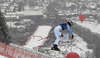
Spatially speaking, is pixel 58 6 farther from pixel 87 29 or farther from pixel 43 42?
pixel 43 42

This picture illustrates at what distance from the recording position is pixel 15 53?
11.6ft

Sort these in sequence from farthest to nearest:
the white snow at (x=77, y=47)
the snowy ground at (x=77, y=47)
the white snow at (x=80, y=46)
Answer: the white snow at (x=80, y=46)
the white snow at (x=77, y=47)
the snowy ground at (x=77, y=47)

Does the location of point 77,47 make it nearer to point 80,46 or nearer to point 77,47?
point 77,47

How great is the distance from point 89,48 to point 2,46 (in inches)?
337

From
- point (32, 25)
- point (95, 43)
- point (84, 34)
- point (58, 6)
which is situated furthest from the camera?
point (58, 6)

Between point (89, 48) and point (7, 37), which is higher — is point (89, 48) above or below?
below

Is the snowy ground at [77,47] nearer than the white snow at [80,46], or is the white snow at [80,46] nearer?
the snowy ground at [77,47]

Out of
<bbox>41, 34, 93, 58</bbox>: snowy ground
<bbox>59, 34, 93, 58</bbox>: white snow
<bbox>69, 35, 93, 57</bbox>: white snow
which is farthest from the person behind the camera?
<bbox>69, 35, 93, 57</bbox>: white snow

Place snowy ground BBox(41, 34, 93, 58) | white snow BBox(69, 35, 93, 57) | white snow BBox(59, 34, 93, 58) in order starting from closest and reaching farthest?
snowy ground BBox(41, 34, 93, 58) < white snow BBox(59, 34, 93, 58) < white snow BBox(69, 35, 93, 57)

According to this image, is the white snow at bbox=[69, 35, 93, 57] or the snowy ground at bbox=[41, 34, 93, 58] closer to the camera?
the snowy ground at bbox=[41, 34, 93, 58]

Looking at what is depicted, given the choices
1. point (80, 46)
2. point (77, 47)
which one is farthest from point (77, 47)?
point (80, 46)

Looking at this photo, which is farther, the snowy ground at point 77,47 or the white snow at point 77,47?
the white snow at point 77,47

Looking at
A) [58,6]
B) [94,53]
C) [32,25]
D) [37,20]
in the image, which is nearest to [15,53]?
[94,53]

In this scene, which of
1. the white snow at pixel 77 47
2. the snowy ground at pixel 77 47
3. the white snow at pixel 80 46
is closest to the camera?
the snowy ground at pixel 77 47
